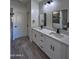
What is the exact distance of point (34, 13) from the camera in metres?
7.94

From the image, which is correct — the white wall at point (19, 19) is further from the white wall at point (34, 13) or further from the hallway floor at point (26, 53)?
the hallway floor at point (26, 53)

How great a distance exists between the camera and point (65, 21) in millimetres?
3852

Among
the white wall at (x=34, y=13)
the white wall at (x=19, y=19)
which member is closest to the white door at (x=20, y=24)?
the white wall at (x=19, y=19)

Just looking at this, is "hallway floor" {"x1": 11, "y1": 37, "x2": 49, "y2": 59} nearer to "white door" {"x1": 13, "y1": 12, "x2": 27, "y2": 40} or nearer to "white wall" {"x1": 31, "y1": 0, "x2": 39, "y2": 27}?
"white wall" {"x1": 31, "y1": 0, "x2": 39, "y2": 27}

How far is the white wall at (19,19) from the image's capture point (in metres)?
9.23

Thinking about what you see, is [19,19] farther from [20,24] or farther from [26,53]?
[26,53]

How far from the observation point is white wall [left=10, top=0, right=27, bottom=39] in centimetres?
923

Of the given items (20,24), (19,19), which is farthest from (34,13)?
(20,24)

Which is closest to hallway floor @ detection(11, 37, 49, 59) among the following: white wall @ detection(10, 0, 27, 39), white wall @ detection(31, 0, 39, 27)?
white wall @ detection(31, 0, 39, 27)
